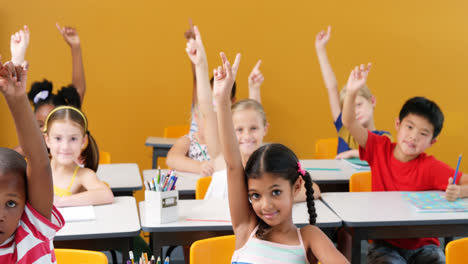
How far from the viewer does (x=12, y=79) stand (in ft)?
4.34

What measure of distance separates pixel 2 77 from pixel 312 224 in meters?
1.02

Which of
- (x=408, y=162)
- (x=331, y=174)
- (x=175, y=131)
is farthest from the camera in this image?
(x=175, y=131)

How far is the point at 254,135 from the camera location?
9.64 feet

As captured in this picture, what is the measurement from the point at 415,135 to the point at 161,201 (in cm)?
143

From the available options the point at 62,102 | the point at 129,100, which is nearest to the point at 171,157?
the point at 62,102

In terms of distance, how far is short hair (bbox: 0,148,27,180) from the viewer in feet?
4.95

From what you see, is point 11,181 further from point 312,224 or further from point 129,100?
point 129,100

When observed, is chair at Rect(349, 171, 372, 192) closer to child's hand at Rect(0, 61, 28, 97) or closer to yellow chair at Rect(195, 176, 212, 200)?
yellow chair at Rect(195, 176, 212, 200)

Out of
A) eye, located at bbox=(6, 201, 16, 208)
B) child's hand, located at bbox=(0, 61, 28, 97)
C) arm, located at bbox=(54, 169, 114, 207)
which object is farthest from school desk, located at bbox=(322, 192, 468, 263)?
child's hand, located at bbox=(0, 61, 28, 97)

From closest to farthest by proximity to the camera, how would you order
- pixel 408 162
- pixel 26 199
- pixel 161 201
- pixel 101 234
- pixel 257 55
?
pixel 26 199 → pixel 101 234 → pixel 161 201 → pixel 408 162 → pixel 257 55

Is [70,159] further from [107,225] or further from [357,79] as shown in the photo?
[357,79]

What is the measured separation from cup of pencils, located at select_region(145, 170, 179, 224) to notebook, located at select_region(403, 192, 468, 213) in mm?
1146

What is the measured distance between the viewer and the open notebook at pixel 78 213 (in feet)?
8.37

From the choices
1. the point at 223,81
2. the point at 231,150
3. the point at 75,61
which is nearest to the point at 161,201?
the point at 231,150
